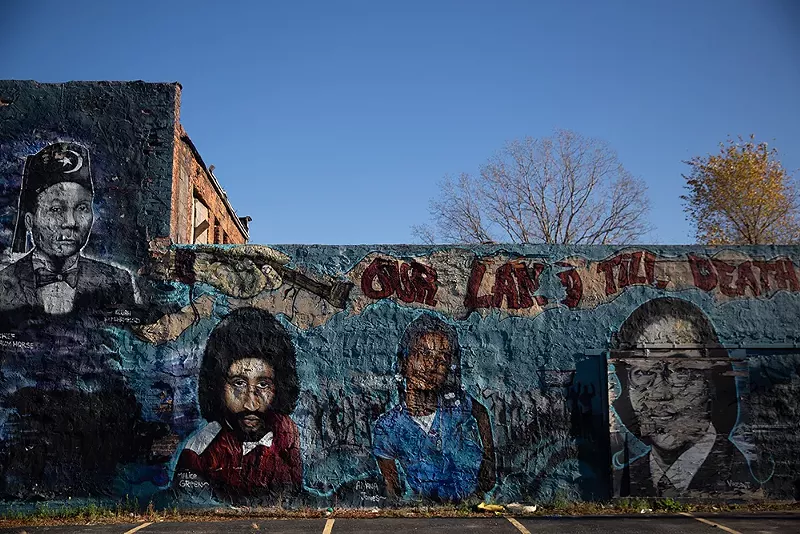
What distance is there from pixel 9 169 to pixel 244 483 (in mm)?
5370

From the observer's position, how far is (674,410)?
10414 millimetres

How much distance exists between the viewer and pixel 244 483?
10.2m

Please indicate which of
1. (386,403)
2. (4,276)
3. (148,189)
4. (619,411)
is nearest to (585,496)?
(619,411)

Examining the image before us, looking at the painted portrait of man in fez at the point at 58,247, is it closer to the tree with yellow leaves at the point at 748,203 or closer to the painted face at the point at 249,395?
the painted face at the point at 249,395

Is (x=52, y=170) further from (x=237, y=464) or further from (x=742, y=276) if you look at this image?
(x=742, y=276)

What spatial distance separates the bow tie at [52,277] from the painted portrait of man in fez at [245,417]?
203cm

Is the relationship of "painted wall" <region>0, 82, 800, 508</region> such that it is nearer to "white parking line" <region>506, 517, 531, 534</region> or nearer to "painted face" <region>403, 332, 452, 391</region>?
"painted face" <region>403, 332, 452, 391</region>

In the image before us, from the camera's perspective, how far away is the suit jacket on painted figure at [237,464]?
1017 centimetres

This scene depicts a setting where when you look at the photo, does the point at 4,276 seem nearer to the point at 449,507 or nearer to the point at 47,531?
the point at 47,531

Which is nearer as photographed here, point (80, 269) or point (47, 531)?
point (47, 531)

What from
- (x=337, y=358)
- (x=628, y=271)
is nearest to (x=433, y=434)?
(x=337, y=358)

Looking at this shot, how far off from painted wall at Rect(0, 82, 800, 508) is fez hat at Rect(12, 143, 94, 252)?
28 millimetres

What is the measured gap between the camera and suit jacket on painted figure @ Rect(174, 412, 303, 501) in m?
10.2

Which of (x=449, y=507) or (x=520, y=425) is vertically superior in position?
(x=520, y=425)
